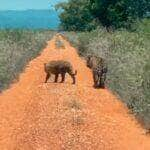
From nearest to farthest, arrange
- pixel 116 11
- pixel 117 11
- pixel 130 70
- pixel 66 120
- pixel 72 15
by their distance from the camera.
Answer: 1. pixel 66 120
2. pixel 130 70
3. pixel 116 11
4. pixel 117 11
5. pixel 72 15

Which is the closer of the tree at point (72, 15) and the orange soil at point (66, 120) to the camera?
the orange soil at point (66, 120)

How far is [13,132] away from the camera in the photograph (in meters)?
13.9

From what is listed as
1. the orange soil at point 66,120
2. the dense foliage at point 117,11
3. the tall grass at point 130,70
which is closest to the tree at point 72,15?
the dense foliage at point 117,11

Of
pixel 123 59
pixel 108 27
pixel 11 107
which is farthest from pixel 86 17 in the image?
pixel 11 107

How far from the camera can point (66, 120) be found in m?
14.6

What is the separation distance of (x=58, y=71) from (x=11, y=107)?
438cm

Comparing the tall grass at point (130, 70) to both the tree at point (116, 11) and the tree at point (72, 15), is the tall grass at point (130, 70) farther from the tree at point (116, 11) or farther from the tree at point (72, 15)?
the tree at point (72, 15)

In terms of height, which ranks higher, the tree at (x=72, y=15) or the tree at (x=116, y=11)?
the tree at (x=116, y=11)

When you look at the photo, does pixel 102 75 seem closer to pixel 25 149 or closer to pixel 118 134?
pixel 118 134

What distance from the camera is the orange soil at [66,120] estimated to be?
12.7m

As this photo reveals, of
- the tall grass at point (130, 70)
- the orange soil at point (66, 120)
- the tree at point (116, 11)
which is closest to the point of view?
the orange soil at point (66, 120)

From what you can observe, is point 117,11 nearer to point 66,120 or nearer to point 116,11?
point 116,11

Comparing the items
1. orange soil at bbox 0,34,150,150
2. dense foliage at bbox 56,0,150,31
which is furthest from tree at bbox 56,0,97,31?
orange soil at bbox 0,34,150,150

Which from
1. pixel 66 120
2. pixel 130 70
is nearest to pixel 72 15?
pixel 130 70
